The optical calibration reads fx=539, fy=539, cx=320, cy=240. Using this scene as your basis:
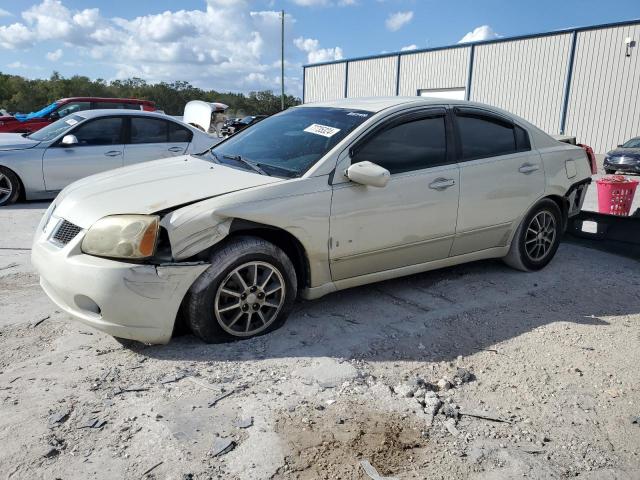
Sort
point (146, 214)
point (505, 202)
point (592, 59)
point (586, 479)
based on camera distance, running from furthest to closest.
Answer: point (592, 59) → point (505, 202) → point (146, 214) → point (586, 479)

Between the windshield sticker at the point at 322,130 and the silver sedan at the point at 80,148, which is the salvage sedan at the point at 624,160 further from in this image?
the windshield sticker at the point at 322,130

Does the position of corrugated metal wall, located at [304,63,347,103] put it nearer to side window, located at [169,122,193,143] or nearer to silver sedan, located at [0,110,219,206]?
side window, located at [169,122,193,143]

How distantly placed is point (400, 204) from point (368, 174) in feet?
1.58

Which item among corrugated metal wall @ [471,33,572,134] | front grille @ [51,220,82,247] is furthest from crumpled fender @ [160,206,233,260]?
corrugated metal wall @ [471,33,572,134]

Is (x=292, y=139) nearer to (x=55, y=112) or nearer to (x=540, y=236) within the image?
(x=540, y=236)

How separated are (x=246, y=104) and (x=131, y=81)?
51.4 feet

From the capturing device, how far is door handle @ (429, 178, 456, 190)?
4227mm

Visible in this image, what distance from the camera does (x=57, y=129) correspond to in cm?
856

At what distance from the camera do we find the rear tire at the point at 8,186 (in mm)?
8023

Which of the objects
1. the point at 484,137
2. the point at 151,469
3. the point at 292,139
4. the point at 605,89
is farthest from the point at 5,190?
the point at 605,89

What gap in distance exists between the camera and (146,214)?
3.24m

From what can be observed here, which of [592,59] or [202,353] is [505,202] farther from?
[592,59]

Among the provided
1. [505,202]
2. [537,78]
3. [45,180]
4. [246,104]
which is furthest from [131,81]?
[505,202]

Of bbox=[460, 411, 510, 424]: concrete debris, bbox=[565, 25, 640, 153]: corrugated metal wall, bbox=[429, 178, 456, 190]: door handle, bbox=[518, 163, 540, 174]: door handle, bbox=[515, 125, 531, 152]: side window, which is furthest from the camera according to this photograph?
bbox=[565, 25, 640, 153]: corrugated metal wall
